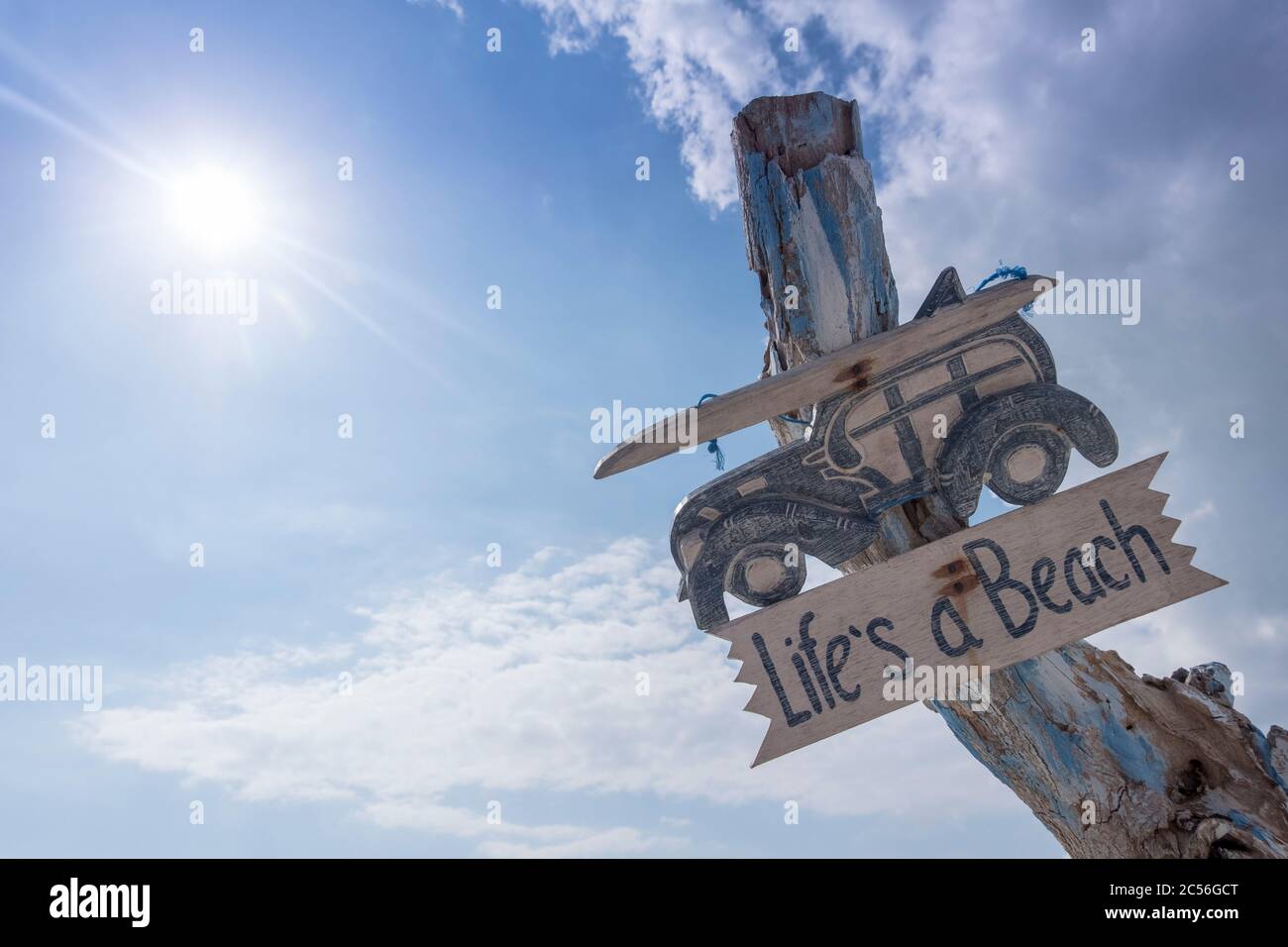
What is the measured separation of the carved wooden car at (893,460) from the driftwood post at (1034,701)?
0.64ft

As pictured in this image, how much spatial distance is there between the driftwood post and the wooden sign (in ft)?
0.77

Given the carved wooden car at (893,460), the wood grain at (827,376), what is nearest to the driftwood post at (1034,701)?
the carved wooden car at (893,460)

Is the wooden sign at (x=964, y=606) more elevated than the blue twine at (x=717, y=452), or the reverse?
the blue twine at (x=717, y=452)

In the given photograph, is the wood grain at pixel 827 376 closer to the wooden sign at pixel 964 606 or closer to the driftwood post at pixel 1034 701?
the driftwood post at pixel 1034 701

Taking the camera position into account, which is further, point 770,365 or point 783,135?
point 770,365

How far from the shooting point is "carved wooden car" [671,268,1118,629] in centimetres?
292

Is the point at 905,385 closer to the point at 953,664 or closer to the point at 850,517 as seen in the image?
the point at 850,517

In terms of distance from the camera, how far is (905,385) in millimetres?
2990

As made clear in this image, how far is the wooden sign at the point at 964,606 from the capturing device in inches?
112

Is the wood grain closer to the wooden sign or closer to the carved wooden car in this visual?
the carved wooden car

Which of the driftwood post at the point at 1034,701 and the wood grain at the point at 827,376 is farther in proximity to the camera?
the driftwood post at the point at 1034,701

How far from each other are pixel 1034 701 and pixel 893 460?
3.30ft
